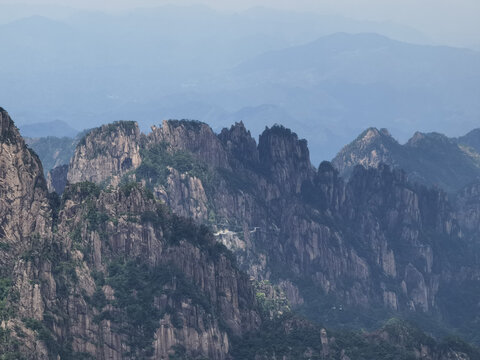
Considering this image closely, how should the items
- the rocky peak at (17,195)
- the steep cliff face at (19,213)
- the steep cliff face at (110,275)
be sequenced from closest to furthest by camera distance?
the steep cliff face at (110,275), the steep cliff face at (19,213), the rocky peak at (17,195)

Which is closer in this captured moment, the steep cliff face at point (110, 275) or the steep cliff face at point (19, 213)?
the steep cliff face at point (110, 275)

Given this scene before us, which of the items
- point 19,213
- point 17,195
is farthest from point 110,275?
point 17,195

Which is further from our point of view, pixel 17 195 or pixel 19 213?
pixel 17 195

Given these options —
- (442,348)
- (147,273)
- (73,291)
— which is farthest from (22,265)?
(442,348)

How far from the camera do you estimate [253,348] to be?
16775 cm

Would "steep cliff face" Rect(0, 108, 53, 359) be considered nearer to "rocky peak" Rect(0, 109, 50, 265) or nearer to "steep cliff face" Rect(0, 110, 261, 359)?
"rocky peak" Rect(0, 109, 50, 265)

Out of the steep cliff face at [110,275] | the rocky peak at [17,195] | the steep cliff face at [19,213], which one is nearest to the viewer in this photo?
the steep cliff face at [110,275]

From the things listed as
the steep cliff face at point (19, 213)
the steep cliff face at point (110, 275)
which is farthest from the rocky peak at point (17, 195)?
the steep cliff face at point (110, 275)

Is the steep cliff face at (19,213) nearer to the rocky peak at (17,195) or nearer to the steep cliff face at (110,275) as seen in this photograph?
the rocky peak at (17,195)

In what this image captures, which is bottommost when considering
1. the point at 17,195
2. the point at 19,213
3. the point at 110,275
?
the point at 110,275

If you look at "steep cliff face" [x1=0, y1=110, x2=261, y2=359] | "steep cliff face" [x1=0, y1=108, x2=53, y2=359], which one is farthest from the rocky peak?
"steep cliff face" [x1=0, y1=110, x2=261, y2=359]

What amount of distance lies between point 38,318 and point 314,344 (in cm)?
4700

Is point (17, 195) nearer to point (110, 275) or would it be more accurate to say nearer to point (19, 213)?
point (19, 213)

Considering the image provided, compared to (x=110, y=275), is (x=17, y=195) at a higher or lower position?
higher
